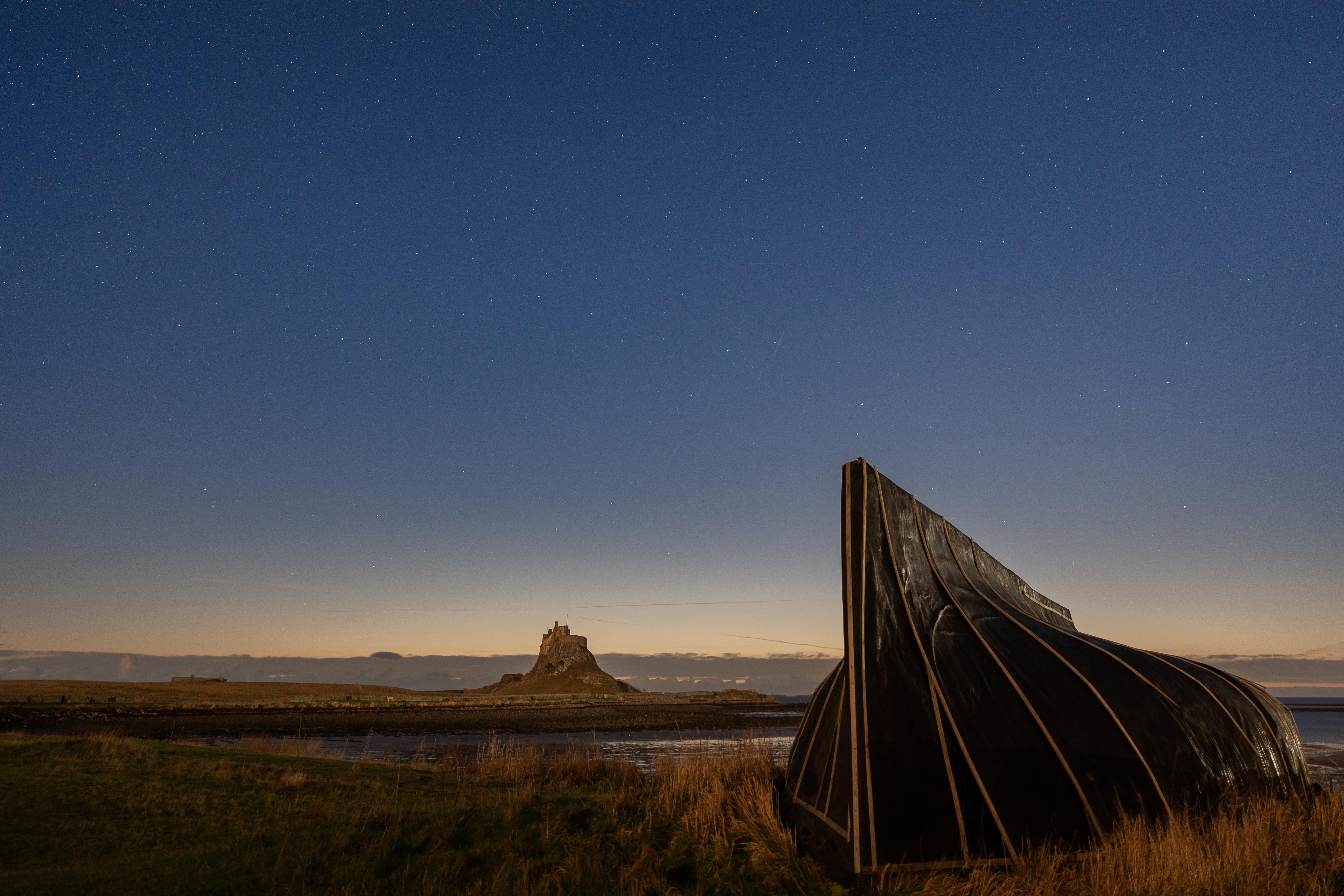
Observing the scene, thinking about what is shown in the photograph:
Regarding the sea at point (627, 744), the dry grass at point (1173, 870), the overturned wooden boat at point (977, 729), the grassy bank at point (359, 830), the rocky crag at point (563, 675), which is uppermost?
the overturned wooden boat at point (977, 729)

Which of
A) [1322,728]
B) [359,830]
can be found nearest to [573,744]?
[359,830]

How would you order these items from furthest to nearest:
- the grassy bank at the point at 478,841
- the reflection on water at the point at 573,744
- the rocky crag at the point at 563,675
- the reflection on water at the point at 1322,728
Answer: the rocky crag at the point at 563,675, the reflection on water at the point at 1322,728, the reflection on water at the point at 573,744, the grassy bank at the point at 478,841

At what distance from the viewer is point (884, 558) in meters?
11.2

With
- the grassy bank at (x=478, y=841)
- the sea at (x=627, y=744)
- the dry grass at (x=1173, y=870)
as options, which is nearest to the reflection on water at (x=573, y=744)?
the sea at (x=627, y=744)

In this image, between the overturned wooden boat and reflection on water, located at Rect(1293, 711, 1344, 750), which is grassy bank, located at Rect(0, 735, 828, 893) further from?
reflection on water, located at Rect(1293, 711, 1344, 750)

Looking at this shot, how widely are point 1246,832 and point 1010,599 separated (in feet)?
19.8

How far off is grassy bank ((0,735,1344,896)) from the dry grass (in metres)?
0.02

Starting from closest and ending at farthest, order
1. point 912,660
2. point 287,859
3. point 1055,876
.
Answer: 1. point 1055,876
2. point 287,859
3. point 912,660

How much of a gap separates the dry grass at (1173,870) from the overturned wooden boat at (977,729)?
0.95ft

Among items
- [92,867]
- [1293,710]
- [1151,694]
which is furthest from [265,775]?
[1293,710]

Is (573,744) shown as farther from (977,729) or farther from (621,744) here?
(977,729)

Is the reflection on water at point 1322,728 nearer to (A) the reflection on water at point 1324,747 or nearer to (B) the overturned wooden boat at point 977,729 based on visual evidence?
(A) the reflection on water at point 1324,747

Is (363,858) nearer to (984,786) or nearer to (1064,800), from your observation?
(984,786)

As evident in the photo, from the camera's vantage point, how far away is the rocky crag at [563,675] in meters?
172
